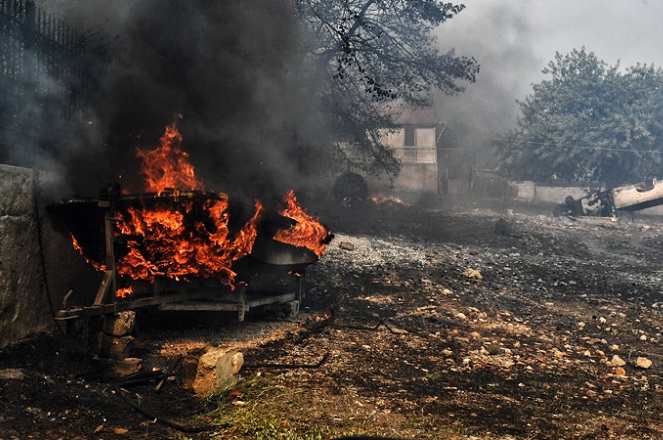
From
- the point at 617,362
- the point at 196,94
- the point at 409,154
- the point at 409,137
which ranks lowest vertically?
the point at 617,362

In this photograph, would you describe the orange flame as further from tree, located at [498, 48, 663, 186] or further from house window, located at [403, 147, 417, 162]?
tree, located at [498, 48, 663, 186]

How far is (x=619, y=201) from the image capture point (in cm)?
2383

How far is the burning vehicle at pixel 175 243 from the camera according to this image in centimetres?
531

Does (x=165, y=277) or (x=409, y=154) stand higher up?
(x=409, y=154)

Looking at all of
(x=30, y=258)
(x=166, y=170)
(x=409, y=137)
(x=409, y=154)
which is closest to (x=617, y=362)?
(x=166, y=170)

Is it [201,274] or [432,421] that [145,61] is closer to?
[201,274]

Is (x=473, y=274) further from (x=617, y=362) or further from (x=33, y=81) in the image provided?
(x=33, y=81)

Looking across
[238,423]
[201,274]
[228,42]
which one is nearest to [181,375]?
[238,423]

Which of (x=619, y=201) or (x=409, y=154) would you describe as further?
(x=409, y=154)

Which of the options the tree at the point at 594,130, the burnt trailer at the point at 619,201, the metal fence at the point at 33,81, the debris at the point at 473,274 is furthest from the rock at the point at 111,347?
the tree at the point at 594,130

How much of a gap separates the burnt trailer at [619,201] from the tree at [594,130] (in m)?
10.6

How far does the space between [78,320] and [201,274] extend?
5.24 feet

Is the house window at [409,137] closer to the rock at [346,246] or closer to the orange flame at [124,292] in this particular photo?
the rock at [346,246]

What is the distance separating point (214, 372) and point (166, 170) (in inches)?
132
